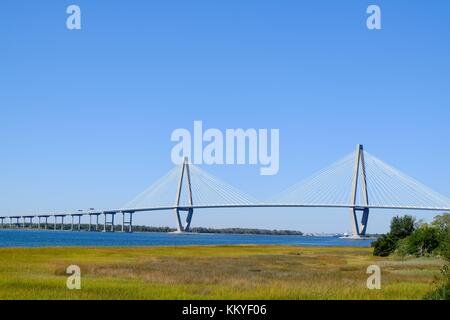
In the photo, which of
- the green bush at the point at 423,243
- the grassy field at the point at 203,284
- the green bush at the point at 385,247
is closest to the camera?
the grassy field at the point at 203,284

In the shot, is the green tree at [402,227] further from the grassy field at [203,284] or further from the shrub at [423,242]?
the grassy field at [203,284]

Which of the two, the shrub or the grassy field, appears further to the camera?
the shrub

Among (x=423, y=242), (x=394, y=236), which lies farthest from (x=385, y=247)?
(x=423, y=242)

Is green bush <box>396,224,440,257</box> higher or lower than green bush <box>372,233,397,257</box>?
higher

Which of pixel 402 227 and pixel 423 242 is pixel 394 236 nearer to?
pixel 402 227

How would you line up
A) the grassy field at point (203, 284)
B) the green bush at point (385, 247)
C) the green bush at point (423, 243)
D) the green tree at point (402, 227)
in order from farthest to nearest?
1. the green tree at point (402, 227)
2. the green bush at point (385, 247)
3. the green bush at point (423, 243)
4. the grassy field at point (203, 284)

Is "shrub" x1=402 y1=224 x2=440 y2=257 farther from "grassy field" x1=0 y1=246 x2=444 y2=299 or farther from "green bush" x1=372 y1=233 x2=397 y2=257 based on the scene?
"grassy field" x1=0 y1=246 x2=444 y2=299

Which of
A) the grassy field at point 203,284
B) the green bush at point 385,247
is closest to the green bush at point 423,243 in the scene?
the green bush at point 385,247

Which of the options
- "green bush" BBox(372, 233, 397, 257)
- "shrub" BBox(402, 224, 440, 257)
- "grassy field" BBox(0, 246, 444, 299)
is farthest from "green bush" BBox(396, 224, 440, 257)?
"grassy field" BBox(0, 246, 444, 299)

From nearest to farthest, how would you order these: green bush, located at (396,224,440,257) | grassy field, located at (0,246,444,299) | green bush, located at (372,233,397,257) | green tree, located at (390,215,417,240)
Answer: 1. grassy field, located at (0,246,444,299)
2. green bush, located at (396,224,440,257)
3. green bush, located at (372,233,397,257)
4. green tree, located at (390,215,417,240)

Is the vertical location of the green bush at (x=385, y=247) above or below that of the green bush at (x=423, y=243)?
→ below

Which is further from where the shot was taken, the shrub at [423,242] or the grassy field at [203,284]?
the shrub at [423,242]

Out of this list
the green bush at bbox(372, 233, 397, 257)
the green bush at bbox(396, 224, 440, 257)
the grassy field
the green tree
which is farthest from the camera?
the green tree
